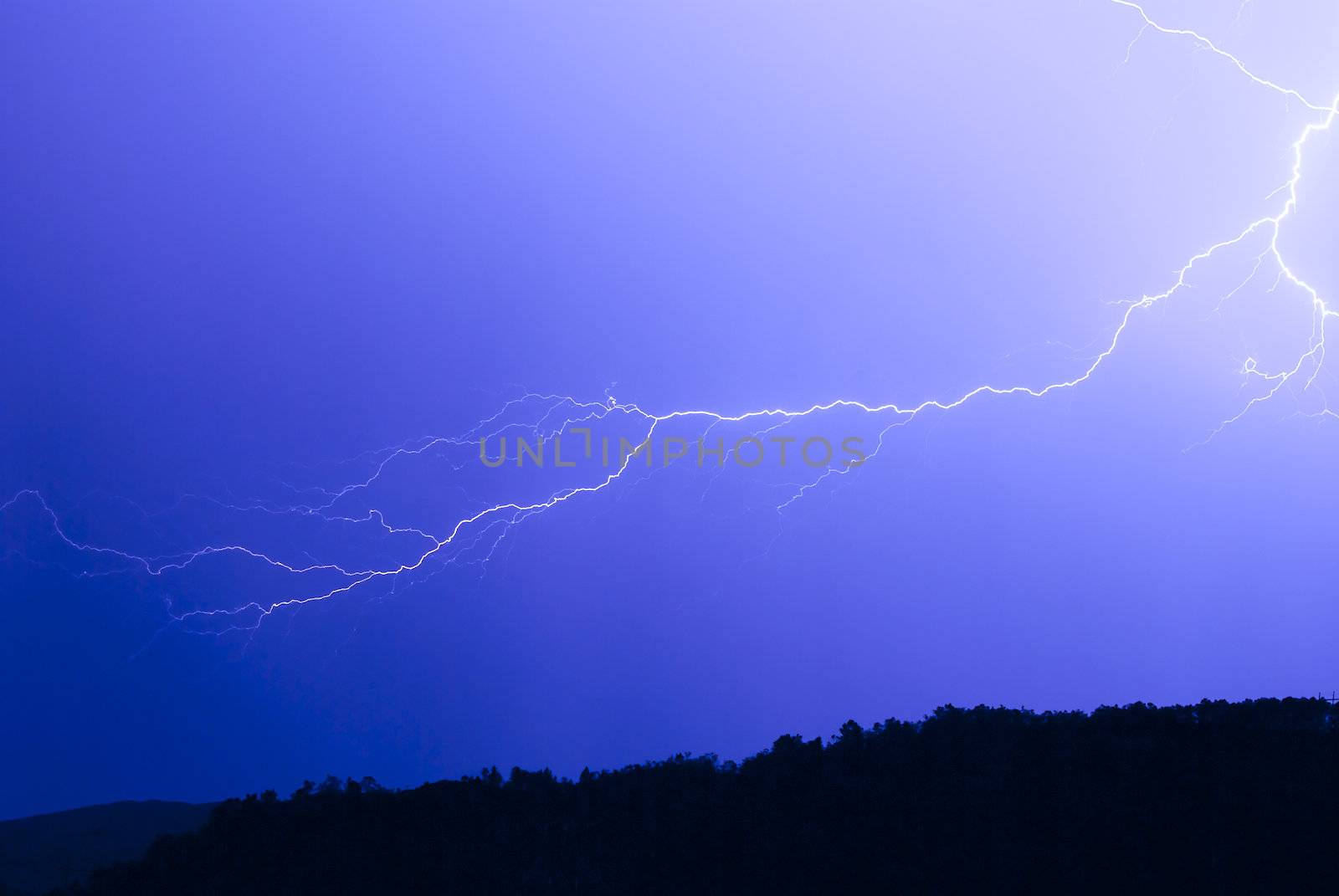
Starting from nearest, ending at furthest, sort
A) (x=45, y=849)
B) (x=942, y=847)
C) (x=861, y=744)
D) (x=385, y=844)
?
1. (x=942, y=847)
2. (x=385, y=844)
3. (x=861, y=744)
4. (x=45, y=849)

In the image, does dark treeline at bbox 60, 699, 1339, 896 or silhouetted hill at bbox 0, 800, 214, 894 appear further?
silhouetted hill at bbox 0, 800, 214, 894

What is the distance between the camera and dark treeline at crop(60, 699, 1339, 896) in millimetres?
2416

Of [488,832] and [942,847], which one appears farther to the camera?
[488,832]

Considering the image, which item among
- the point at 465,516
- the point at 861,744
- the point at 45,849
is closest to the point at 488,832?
the point at 861,744

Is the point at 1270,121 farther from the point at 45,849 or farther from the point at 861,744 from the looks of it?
the point at 45,849

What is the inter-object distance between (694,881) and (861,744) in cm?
87

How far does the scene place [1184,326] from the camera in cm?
443

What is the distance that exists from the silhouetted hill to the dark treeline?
4.30ft

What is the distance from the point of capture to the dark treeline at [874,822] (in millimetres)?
2416

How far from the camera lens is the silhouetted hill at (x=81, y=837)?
13.2 feet

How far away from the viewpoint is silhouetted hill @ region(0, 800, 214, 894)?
4.02m

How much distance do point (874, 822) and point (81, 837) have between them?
12.9 ft

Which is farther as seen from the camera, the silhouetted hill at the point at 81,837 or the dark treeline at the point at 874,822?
the silhouetted hill at the point at 81,837

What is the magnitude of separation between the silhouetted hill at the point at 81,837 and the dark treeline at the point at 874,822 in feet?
4.30
